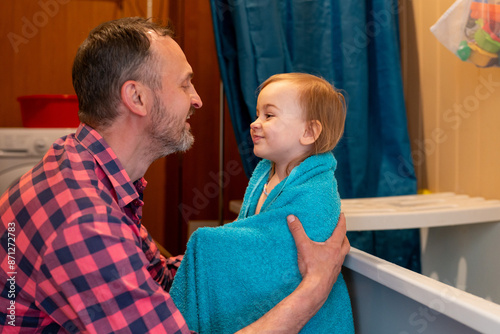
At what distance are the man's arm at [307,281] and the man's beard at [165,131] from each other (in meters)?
0.31

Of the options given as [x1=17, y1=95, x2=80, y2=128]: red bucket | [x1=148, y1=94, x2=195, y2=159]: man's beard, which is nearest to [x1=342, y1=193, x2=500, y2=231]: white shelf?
[x1=148, y1=94, x2=195, y2=159]: man's beard

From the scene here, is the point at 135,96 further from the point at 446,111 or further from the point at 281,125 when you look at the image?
the point at 446,111

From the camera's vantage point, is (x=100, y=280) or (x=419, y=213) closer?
(x=100, y=280)

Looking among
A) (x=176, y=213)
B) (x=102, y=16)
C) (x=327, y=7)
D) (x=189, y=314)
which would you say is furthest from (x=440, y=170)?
(x=102, y=16)

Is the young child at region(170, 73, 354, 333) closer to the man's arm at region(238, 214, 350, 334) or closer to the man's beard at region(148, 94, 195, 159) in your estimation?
the man's arm at region(238, 214, 350, 334)

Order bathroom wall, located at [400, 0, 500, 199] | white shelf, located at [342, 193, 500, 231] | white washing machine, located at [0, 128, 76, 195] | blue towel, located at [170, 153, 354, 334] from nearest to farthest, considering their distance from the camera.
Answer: blue towel, located at [170, 153, 354, 334]
white shelf, located at [342, 193, 500, 231]
bathroom wall, located at [400, 0, 500, 199]
white washing machine, located at [0, 128, 76, 195]

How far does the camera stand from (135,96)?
1.06 meters

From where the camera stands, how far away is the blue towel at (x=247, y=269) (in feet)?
3.36

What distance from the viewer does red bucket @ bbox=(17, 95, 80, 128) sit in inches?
91.0

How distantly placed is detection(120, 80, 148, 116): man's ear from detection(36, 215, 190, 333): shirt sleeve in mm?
317

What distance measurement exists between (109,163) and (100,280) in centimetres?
25

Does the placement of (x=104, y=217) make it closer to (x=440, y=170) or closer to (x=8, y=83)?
(x=440, y=170)

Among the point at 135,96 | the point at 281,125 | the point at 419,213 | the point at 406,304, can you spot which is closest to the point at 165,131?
the point at 135,96

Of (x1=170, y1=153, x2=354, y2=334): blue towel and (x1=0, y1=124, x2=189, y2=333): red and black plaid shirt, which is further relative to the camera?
(x1=170, y1=153, x2=354, y2=334): blue towel
